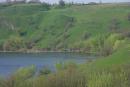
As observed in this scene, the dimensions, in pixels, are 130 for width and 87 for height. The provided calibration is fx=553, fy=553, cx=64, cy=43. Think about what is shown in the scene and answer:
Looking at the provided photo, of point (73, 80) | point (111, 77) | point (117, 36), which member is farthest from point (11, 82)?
point (117, 36)

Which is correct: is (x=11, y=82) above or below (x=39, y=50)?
above

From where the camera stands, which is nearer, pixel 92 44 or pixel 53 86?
pixel 53 86

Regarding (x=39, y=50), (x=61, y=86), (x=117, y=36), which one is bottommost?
(x=39, y=50)

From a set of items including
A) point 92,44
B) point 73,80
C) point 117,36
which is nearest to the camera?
point 73,80

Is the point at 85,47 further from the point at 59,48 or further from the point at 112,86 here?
the point at 112,86

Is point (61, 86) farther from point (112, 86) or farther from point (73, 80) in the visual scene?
point (112, 86)

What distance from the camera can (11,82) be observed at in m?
52.3

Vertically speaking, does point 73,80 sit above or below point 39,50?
above

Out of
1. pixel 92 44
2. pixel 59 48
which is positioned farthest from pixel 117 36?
pixel 59 48

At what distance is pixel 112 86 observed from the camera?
48.5m

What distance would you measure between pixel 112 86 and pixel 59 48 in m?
151

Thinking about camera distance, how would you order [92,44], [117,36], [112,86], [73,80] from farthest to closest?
1. [92,44]
2. [117,36]
3. [73,80]
4. [112,86]

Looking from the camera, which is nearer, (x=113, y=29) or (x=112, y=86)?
(x=112, y=86)

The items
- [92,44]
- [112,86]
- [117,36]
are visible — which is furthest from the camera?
[92,44]
